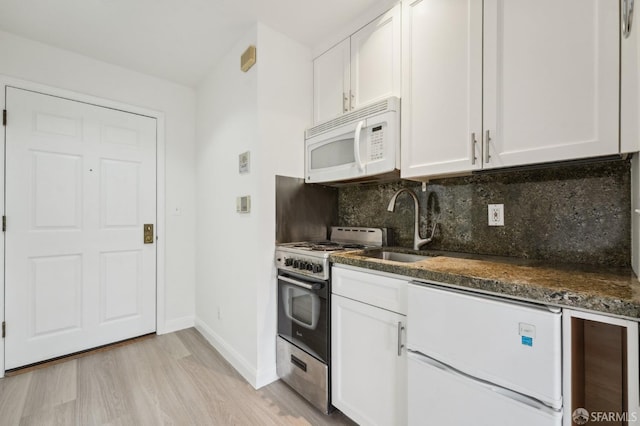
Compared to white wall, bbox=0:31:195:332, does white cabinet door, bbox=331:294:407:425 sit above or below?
below

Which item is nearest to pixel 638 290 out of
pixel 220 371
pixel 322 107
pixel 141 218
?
pixel 322 107

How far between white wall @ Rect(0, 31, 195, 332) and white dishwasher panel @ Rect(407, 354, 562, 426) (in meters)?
2.53

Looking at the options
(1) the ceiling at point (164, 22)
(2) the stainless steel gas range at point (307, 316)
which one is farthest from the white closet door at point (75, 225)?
(2) the stainless steel gas range at point (307, 316)

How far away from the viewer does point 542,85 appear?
1154 mm

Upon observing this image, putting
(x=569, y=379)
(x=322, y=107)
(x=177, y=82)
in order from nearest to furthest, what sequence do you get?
(x=569, y=379)
(x=322, y=107)
(x=177, y=82)

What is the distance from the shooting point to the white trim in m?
2.00

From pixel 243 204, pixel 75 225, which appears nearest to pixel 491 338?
pixel 243 204

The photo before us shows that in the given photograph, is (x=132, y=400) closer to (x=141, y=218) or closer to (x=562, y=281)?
(x=141, y=218)

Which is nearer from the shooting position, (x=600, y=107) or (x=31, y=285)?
(x=600, y=107)

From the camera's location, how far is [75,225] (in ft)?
7.76

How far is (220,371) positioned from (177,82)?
277cm

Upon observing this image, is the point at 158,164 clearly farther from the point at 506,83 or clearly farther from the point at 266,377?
the point at 506,83

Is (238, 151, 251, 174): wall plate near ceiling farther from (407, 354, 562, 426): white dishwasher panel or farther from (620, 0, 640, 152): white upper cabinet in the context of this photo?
(620, 0, 640, 152): white upper cabinet

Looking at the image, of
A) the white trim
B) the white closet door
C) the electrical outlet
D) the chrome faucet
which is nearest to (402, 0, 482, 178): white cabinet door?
the chrome faucet
